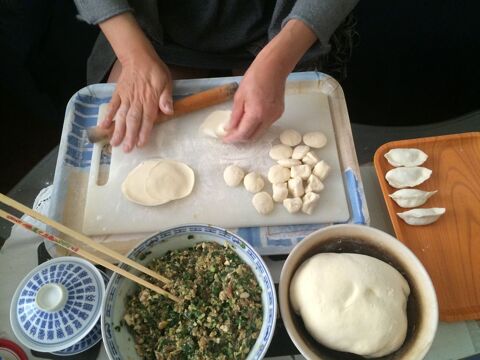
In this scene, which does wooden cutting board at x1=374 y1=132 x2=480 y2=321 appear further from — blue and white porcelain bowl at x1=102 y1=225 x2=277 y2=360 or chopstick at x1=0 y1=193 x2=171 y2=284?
chopstick at x1=0 y1=193 x2=171 y2=284

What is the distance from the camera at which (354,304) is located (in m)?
0.58

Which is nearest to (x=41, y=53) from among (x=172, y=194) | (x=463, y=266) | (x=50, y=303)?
(x=172, y=194)

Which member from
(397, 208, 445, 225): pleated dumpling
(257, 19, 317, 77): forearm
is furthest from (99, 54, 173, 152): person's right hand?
(397, 208, 445, 225): pleated dumpling

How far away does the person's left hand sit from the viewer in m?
0.88

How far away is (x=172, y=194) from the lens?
34.4 inches

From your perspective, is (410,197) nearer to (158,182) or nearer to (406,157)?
(406,157)

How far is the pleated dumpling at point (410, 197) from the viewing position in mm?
840

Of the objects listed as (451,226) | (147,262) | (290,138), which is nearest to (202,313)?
(147,262)

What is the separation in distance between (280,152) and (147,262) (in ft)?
1.37

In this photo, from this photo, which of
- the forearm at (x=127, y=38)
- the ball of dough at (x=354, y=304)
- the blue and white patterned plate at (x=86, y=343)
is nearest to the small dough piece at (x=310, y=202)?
the ball of dough at (x=354, y=304)

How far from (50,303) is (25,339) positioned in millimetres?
72

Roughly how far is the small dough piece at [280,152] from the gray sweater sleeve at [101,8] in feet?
1.73

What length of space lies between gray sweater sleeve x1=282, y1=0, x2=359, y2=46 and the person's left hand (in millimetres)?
149

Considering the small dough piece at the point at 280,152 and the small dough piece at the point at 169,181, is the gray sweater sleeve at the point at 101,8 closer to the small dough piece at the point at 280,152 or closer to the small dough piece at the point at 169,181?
the small dough piece at the point at 169,181
